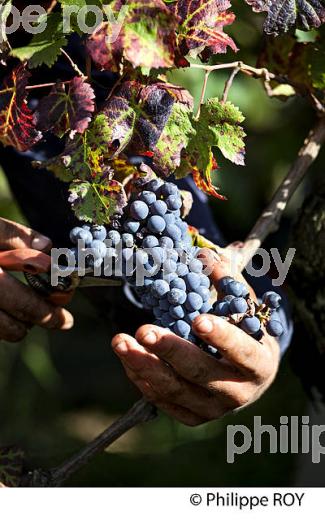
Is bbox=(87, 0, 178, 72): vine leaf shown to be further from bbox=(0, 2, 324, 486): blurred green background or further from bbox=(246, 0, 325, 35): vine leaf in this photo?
bbox=(0, 2, 324, 486): blurred green background

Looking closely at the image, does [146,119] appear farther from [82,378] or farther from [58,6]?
[82,378]

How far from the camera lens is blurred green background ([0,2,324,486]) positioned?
1.93m

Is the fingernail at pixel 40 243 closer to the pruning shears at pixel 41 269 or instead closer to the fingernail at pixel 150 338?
the pruning shears at pixel 41 269

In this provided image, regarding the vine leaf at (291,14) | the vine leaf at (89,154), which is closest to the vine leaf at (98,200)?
the vine leaf at (89,154)

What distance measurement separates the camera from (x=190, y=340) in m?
0.91

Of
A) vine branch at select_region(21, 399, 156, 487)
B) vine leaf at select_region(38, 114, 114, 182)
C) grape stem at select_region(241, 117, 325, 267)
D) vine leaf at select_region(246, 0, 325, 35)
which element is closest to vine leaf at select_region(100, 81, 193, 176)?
vine leaf at select_region(38, 114, 114, 182)

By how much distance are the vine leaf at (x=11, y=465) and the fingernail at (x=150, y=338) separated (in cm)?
35

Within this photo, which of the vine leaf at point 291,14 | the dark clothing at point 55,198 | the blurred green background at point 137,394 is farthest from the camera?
the blurred green background at point 137,394

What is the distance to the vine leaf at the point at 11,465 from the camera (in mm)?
1085

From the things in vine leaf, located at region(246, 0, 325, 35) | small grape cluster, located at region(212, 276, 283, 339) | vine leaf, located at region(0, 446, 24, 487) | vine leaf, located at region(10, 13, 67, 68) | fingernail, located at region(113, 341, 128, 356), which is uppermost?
vine leaf, located at region(246, 0, 325, 35)

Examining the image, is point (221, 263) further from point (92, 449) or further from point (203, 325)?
point (92, 449)

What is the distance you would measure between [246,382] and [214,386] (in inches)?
1.9

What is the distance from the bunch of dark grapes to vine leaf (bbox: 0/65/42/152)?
0.38 feet
